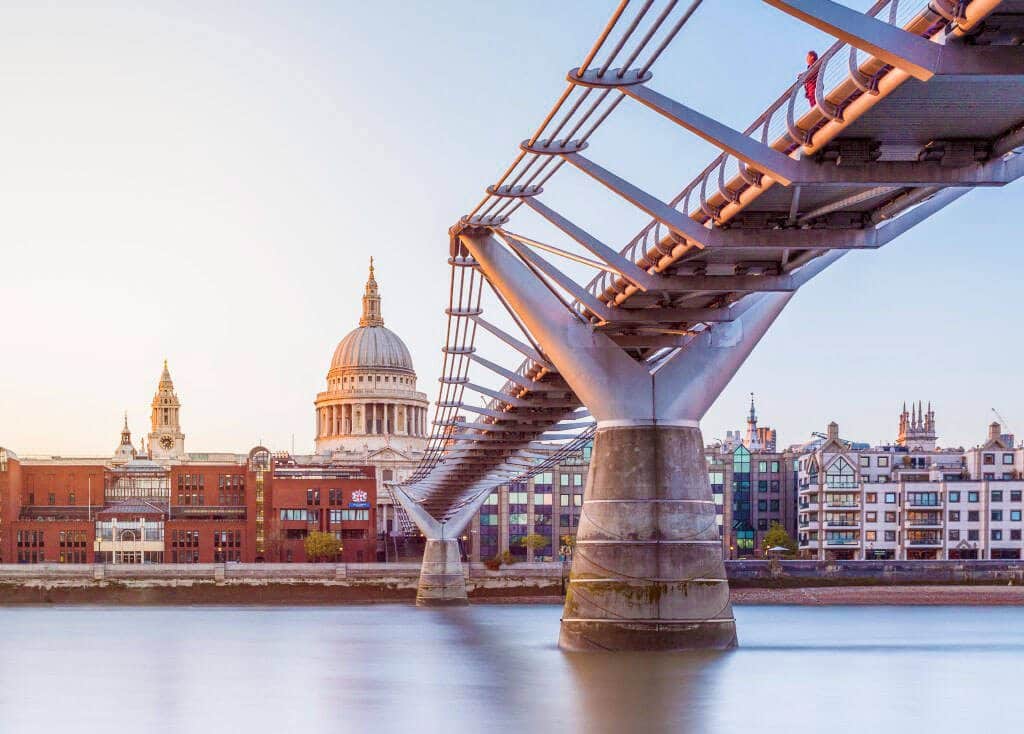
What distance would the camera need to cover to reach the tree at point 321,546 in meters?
129

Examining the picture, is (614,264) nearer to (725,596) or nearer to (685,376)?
(685,376)

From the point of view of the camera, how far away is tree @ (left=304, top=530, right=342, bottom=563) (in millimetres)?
129375

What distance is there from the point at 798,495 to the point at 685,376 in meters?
98.7

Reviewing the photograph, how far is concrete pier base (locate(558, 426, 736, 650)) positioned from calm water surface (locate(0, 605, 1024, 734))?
0.65 meters

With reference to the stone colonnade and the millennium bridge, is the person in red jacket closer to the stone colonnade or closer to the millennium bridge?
the millennium bridge

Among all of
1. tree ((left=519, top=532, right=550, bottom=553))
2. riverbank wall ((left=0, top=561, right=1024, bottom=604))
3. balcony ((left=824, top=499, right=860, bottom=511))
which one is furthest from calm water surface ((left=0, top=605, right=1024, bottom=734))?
tree ((left=519, top=532, right=550, bottom=553))

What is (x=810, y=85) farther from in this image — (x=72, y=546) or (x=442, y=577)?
(x=72, y=546)

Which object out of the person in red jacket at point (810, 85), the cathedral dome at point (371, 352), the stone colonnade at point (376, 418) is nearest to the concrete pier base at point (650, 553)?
the person in red jacket at point (810, 85)

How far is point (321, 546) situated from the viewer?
425 feet

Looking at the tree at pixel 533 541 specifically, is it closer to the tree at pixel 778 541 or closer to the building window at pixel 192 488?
the tree at pixel 778 541

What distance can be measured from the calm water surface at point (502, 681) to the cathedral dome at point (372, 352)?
117 metres

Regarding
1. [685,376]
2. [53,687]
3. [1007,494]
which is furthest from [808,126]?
[1007,494]

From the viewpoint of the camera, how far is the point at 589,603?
3862 centimetres

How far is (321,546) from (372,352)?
63562 mm
